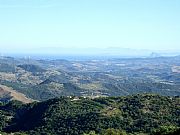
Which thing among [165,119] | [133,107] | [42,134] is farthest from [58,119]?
[165,119]

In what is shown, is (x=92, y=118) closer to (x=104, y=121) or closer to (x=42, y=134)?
(x=104, y=121)

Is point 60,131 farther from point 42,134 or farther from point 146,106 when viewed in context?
point 146,106

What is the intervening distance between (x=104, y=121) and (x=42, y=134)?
27.8 metres

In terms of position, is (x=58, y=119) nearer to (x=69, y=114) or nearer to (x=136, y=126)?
(x=69, y=114)

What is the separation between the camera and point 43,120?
193 meters

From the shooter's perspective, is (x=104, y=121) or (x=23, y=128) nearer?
(x=104, y=121)

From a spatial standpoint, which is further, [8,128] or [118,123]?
[8,128]

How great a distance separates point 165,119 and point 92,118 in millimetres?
32206

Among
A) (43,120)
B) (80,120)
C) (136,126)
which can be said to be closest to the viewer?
(136,126)

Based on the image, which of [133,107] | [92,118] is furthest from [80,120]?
[133,107]

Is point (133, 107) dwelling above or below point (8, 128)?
above

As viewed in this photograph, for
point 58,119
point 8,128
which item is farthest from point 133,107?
point 8,128

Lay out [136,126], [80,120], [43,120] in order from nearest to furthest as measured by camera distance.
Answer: [136,126]
[80,120]
[43,120]

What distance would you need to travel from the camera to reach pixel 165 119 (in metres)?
179
